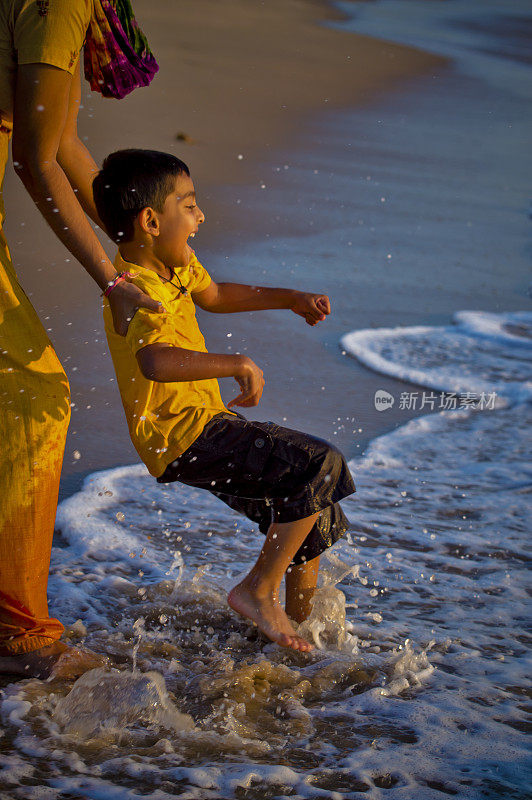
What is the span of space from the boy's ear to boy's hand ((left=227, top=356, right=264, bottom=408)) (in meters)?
0.48

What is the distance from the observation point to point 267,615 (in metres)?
2.59

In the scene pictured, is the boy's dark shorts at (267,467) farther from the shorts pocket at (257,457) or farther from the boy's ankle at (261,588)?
the boy's ankle at (261,588)

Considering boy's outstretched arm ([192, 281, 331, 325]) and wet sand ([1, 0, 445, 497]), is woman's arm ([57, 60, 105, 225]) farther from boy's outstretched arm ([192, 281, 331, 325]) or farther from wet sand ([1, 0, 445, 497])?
wet sand ([1, 0, 445, 497])

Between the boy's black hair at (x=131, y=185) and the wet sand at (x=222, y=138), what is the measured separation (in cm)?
101

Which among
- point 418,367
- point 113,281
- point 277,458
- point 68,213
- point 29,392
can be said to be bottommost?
point 418,367

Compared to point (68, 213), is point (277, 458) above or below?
below

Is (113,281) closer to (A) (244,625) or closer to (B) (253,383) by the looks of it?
(B) (253,383)

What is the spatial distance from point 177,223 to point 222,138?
8527 mm

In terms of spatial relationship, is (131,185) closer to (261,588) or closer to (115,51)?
(115,51)

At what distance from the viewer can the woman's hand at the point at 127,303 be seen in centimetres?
231

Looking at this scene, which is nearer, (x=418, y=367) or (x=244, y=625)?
(x=244, y=625)

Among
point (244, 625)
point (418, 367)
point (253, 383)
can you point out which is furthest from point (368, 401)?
point (253, 383)

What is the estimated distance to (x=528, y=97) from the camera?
60.0ft

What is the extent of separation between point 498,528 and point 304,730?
5.12 ft
